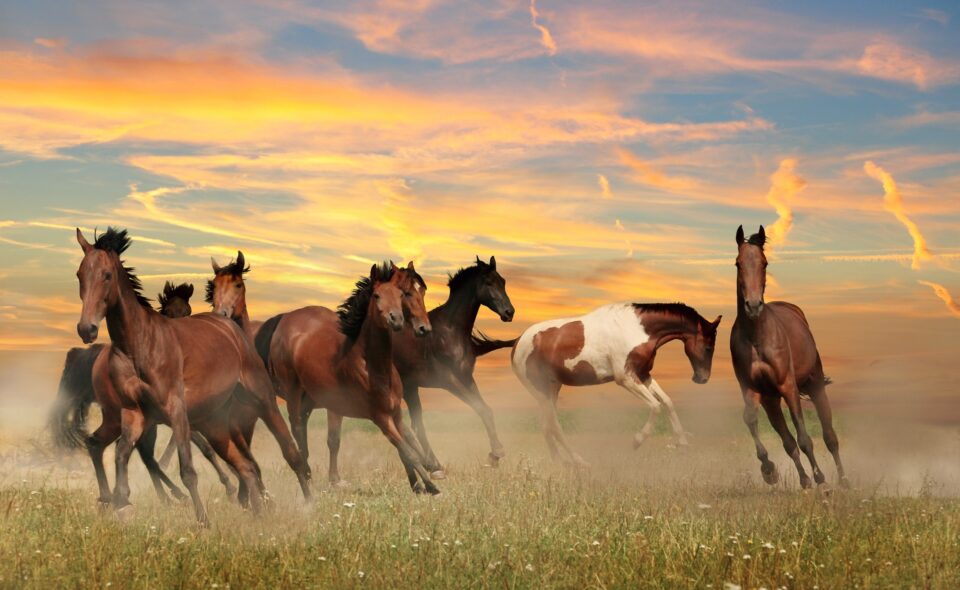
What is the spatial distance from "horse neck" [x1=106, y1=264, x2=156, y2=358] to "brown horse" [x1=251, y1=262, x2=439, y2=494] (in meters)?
2.93

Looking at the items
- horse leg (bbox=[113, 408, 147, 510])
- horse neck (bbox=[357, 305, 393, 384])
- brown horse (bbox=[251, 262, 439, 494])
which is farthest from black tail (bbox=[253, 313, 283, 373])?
horse leg (bbox=[113, 408, 147, 510])

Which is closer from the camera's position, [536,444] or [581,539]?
[581,539]

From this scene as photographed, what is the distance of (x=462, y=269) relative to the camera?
15805 mm

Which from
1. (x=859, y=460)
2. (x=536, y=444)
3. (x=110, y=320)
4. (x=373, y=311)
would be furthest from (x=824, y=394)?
(x=110, y=320)

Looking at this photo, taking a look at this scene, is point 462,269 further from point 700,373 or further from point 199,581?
point 199,581

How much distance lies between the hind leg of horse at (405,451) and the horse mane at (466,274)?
3533mm

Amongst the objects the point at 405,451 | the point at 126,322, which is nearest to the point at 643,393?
the point at 405,451

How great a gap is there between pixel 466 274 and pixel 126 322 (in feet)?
21.8

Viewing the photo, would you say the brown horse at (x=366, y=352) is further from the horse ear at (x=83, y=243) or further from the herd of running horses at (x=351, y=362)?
the horse ear at (x=83, y=243)

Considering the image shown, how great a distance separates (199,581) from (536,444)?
15.6 m

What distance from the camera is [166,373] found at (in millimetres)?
10250

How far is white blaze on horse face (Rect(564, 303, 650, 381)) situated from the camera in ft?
58.0

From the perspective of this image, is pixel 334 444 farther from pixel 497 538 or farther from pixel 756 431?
pixel 497 538

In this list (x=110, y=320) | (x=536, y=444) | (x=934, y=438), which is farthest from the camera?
(x=536, y=444)
